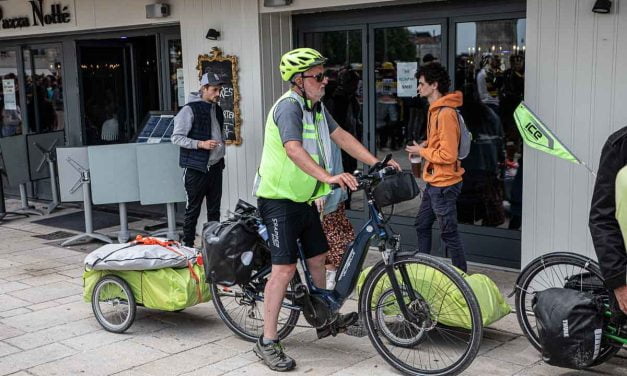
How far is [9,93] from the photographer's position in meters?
12.0

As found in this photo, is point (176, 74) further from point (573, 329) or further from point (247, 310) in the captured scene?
point (573, 329)

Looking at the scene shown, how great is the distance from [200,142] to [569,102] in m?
3.24

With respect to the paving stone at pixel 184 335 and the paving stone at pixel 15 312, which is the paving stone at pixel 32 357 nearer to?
the paving stone at pixel 184 335

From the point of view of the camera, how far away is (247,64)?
26.2 ft

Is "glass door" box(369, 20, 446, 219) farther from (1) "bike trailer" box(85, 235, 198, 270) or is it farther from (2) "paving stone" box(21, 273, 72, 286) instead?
(2) "paving stone" box(21, 273, 72, 286)

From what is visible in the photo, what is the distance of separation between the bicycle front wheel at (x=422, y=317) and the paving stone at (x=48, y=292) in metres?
3.11

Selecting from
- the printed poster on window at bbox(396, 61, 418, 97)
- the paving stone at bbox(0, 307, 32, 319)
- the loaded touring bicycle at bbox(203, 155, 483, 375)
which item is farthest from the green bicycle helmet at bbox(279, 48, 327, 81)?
the paving stone at bbox(0, 307, 32, 319)

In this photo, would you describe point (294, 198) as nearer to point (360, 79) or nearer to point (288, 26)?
point (360, 79)

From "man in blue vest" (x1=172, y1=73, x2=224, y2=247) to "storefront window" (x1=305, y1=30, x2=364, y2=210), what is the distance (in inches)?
49.8

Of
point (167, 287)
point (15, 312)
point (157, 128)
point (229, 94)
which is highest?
point (229, 94)

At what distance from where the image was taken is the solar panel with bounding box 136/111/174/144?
8.53 meters

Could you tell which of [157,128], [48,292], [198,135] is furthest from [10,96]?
[48,292]

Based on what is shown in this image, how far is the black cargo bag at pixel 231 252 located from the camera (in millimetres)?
4766

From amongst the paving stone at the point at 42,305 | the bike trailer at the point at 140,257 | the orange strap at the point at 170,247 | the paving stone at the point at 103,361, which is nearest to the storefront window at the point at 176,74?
the paving stone at the point at 42,305
